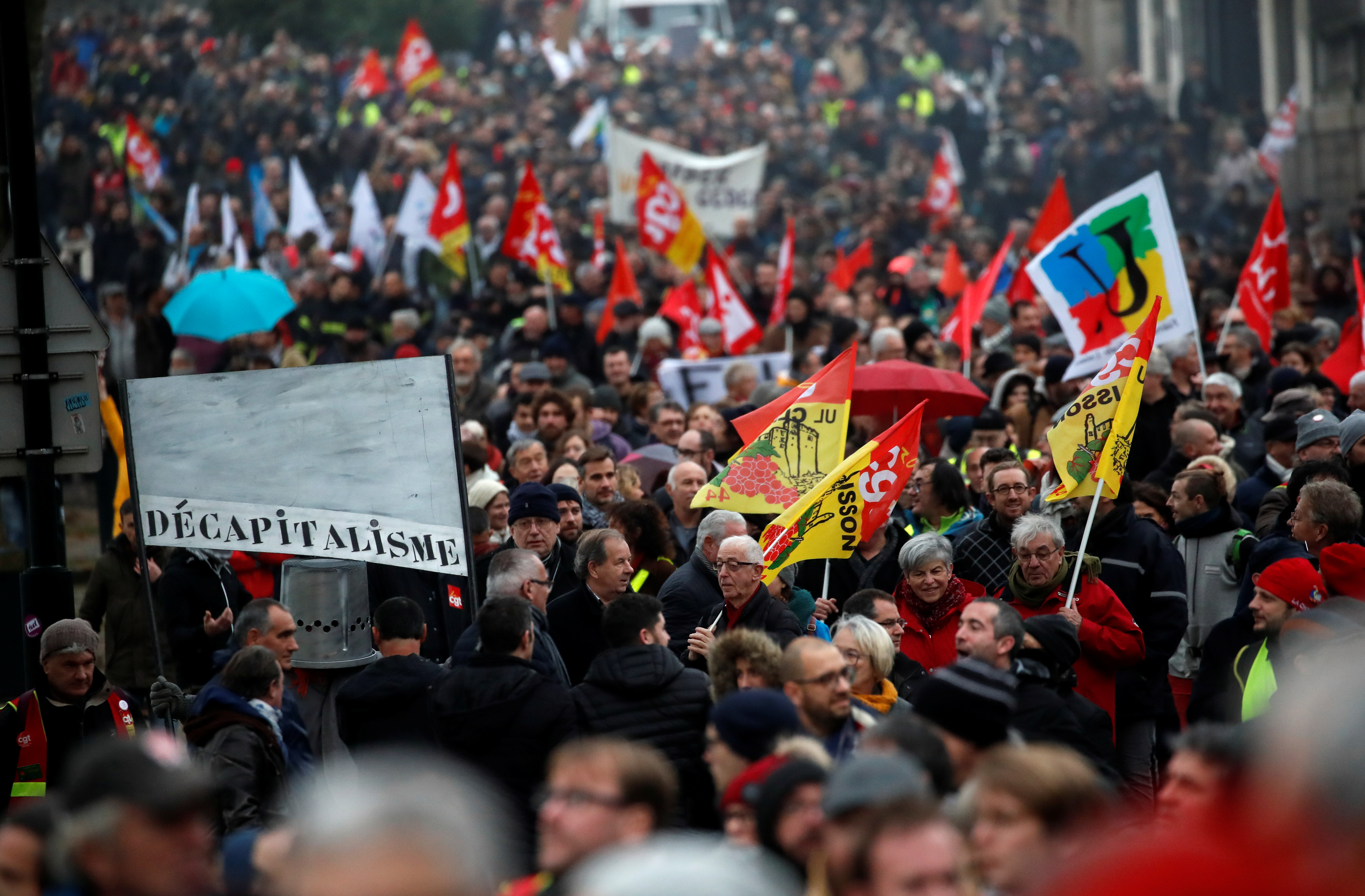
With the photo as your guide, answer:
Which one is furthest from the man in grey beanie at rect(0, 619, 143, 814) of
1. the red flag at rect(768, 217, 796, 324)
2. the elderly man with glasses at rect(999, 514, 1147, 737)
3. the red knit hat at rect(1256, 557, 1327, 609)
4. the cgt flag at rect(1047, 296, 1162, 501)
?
the red flag at rect(768, 217, 796, 324)

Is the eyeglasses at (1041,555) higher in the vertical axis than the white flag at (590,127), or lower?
lower

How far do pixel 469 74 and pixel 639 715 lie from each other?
1266 inches

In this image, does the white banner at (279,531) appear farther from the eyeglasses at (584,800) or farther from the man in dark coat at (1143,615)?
the eyeglasses at (584,800)

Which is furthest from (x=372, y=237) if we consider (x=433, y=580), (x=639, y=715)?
(x=639, y=715)

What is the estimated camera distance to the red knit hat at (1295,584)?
6738 millimetres

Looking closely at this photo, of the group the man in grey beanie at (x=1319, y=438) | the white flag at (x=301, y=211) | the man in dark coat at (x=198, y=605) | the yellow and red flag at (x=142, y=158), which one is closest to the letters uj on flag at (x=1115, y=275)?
the man in grey beanie at (x=1319, y=438)

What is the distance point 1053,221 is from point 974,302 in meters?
2.02

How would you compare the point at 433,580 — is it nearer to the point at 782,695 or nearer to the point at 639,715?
the point at 639,715

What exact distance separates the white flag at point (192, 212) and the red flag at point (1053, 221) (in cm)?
1016

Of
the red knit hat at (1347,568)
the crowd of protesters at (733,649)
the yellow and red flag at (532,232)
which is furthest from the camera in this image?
the yellow and red flag at (532,232)

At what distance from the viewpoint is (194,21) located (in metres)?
35.7

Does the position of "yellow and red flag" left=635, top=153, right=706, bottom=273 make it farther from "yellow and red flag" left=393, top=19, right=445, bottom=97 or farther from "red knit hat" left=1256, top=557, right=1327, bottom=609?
"yellow and red flag" left=393, top=19, right=445, bottom=97

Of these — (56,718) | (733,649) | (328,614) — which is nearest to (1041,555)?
(733,649)

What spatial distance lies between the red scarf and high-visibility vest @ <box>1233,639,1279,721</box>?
1374mm
